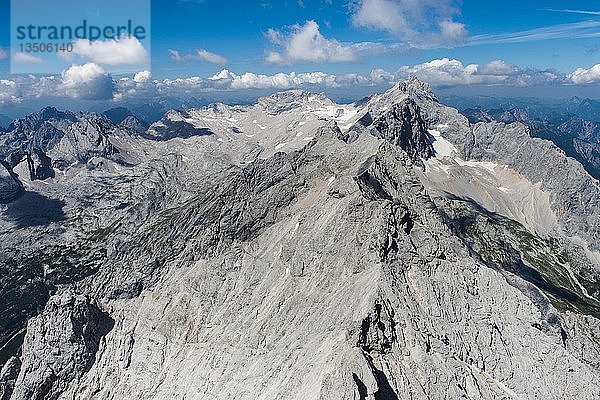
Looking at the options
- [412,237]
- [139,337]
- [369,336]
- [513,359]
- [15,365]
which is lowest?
[15,365]

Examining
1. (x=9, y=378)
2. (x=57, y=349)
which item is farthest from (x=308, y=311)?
(x=9, y=378)

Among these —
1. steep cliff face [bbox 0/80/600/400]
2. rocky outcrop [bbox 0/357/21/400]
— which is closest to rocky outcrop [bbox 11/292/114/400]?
steep cliff face [bbox 0/80/600/400]

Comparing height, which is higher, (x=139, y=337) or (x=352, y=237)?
(x=352, y=237)

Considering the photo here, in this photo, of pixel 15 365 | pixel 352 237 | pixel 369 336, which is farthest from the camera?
pixel 15 365

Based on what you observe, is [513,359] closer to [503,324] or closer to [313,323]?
[503,324]

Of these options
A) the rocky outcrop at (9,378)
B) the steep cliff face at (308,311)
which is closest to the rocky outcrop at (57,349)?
the steep cliff face at (308,311)

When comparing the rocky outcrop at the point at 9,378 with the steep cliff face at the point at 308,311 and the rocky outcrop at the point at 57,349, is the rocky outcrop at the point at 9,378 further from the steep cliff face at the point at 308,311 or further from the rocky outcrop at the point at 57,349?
the rocky outcrop at the point at 57,349

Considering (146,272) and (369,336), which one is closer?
(369,336)

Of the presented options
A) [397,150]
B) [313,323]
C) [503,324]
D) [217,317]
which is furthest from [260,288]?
[397,150]
